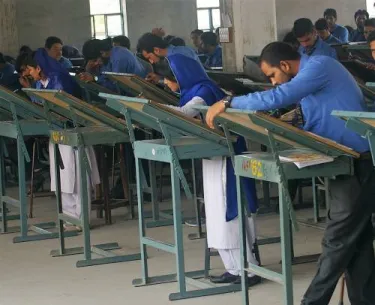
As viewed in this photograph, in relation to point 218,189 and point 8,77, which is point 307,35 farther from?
point 8,77

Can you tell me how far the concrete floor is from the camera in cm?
550

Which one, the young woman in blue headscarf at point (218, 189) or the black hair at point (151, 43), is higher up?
the black hair at point (151, 43)

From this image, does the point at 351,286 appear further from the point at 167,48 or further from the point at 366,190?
the point at 167,48

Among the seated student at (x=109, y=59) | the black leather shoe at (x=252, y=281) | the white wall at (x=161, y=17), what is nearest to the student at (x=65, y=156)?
the seated student at (x=109, y=59)

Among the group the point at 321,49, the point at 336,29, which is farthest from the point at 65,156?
the point at 336,29

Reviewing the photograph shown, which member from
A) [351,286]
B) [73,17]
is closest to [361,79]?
[351,286]

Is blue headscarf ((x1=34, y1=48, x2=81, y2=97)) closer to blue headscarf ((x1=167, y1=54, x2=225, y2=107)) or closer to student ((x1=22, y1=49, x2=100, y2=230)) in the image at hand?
student ((x1=22, y1=49, x2=100, y2=230))

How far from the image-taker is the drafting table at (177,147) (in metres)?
5.04

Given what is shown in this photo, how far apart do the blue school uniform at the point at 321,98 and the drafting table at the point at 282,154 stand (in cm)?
11

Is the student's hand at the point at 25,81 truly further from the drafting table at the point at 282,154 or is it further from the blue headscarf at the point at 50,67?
the drafting table at the point at 282,154

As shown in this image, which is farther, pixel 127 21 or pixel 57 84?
pixel 127 21

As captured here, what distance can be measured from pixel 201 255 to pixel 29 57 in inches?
97.2

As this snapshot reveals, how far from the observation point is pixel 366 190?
4387mm

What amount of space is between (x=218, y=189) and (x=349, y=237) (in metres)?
1.14
